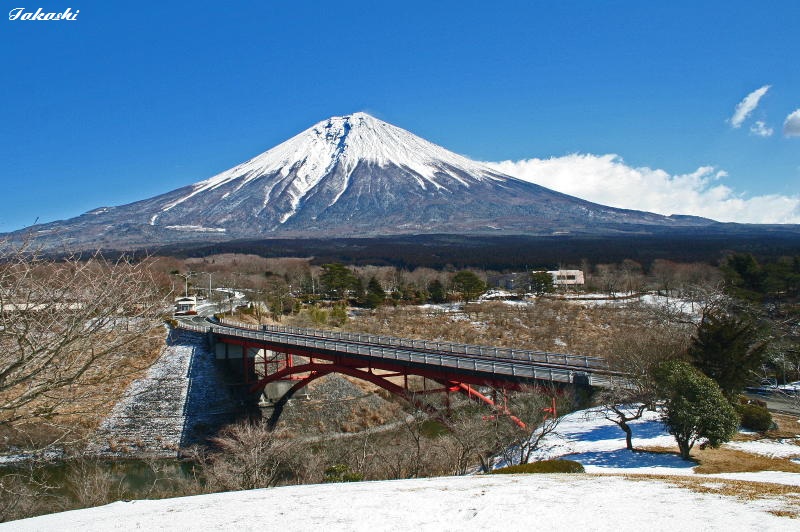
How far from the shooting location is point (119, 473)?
25094 millimetres

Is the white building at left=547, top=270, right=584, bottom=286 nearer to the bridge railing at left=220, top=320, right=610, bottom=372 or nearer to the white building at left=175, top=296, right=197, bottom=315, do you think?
the white building at left=175, top=296, right=197, bottom=315

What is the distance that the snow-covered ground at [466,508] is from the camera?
27.6 feet

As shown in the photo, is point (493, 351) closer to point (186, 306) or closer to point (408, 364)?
point (408, 364)

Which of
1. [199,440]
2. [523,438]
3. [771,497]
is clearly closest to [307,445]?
[199,440]

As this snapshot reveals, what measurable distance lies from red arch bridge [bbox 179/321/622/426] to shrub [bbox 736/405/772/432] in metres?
4.72

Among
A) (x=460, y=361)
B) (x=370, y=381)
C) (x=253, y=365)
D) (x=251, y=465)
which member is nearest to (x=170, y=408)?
(x=253, y=365)

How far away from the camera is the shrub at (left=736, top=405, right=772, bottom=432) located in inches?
787

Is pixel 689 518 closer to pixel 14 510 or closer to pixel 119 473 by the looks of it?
pixel 14 510

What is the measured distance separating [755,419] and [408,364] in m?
13.6

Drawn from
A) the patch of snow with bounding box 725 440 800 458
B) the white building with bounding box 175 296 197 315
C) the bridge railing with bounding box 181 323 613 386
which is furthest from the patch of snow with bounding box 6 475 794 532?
the white building with bounding box 175 296 197 315

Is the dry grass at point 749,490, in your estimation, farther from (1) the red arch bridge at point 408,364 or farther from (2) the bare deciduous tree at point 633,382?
(1) the red arch bridge at point 408,364

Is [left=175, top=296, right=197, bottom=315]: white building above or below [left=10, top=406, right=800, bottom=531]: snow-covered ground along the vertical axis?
below

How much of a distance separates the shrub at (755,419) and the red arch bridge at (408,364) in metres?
4.72

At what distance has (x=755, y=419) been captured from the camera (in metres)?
20.0
